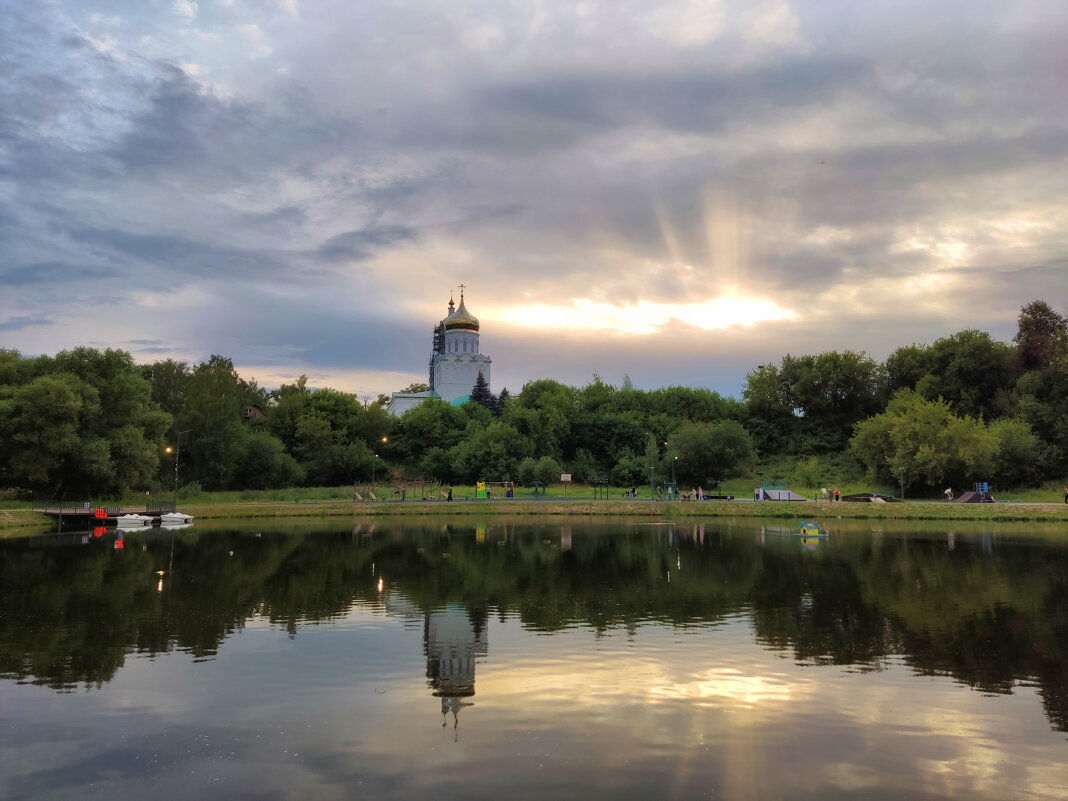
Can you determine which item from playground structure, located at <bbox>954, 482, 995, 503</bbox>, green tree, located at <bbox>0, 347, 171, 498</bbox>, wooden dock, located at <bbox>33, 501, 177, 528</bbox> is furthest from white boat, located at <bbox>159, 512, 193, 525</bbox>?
playground structure, located at <bbox>954, 482, 995, 503</bbox>

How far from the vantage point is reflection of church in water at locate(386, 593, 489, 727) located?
42.5 feet

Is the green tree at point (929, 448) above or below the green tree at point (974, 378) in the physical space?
below

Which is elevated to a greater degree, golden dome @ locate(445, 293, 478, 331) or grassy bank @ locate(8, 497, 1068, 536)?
golden dome @ locate(445, 293, 478, 331)

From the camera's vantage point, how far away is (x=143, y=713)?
1197 centimetres

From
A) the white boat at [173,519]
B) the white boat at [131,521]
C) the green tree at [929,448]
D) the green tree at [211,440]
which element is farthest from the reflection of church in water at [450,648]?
the green tree at [211,440]

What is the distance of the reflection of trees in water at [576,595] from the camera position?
617 inches

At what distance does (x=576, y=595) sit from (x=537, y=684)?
950cm

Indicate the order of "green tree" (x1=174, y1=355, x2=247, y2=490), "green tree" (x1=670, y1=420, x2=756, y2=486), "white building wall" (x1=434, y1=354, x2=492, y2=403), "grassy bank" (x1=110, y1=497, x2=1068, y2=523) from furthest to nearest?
"white building wall" (x1=434, y1=354, x2=492, y2=403), "green tree" (x1=670, y1=420, x2=756, y2=486), "green tree" (x1=174, y1=355, x2=247, y2=490), "grassy bank" (x1=110, y1=497, x2=1068, y2=523)

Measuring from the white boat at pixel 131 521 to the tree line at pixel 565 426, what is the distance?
489 cm

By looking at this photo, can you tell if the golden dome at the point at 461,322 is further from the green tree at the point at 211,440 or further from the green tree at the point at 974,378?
the green tree at the point at 974,378

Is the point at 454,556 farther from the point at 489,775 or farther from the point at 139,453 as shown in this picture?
the point at 139,453

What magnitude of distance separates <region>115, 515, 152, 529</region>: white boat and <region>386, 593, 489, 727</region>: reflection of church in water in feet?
124

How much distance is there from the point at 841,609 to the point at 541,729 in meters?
12.5

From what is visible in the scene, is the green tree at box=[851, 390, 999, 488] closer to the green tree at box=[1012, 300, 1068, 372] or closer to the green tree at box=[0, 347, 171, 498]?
the green tree at box=[1012, 300, 1068, 372]
